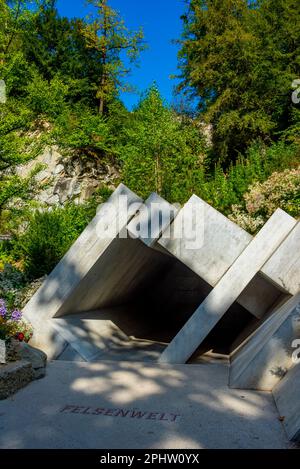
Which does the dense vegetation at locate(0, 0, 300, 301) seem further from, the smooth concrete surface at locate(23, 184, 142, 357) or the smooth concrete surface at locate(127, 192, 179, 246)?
the smooth concrete surface at locate(127, 192, 179, 246)

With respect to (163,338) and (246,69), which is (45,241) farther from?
(246,69)

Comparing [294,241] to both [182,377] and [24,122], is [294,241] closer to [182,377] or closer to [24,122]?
[182,377]

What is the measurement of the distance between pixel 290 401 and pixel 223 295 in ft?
6.95

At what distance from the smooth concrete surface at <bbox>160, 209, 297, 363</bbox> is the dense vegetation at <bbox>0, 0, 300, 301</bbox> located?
4473 mm

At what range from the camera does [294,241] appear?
5.59 metres

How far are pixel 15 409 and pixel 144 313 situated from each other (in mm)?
7139

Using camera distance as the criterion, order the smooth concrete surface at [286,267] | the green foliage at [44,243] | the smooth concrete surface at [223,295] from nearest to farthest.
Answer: the smooth concrete surface at [286,267] < the smooth concrete surface at [223,295] < the green foliage at [44,243]

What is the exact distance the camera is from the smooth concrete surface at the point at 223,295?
221 inches

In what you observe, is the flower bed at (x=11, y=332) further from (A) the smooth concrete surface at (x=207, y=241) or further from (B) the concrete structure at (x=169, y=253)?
(A) the smooth concrete surface at (x=207, y=241)

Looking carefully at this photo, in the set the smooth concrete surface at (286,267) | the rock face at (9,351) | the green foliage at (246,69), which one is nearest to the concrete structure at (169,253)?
the smooth concrete surface at (286,267)

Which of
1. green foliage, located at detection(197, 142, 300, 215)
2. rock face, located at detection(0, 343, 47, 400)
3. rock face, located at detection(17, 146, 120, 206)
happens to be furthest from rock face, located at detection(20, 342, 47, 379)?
rock face, located at detection(17, 146, 120, 206)

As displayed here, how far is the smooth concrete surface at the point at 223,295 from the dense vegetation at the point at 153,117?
4473mm

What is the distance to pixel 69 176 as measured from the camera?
75.8ft

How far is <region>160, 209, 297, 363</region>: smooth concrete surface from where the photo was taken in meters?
5.61
